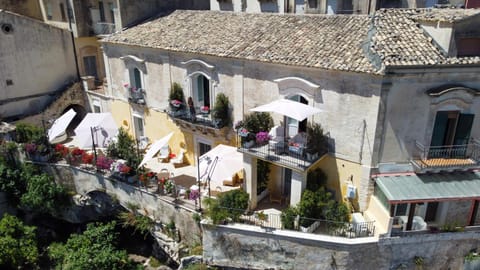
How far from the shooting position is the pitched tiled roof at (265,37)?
17641 mm

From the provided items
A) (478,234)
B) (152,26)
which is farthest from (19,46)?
(478,234)

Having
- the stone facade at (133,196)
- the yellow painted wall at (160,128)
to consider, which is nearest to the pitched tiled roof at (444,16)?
the yellow painted wall at (160,128)

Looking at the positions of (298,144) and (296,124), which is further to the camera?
(296,124)

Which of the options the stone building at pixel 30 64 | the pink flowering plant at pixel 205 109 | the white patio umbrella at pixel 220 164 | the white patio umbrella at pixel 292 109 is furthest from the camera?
the stone building at pixel 30 64

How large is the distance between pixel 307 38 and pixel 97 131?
14762 millimetres

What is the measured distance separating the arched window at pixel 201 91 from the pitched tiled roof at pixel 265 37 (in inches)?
80.9

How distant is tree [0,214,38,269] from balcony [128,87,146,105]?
10645mm

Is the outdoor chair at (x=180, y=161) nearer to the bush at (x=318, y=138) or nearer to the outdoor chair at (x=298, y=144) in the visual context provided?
the outdoor chair at (x=298, y=144)

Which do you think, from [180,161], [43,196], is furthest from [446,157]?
[43,196]

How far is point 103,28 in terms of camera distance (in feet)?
103

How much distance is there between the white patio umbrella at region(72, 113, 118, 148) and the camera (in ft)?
81.0

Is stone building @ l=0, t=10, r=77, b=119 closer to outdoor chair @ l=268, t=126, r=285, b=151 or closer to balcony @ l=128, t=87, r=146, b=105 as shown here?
balcony @ l=128, t=87, r=146, b=105

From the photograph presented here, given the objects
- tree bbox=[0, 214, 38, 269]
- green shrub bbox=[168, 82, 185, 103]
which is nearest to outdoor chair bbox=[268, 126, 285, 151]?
green shrub bbox=[168, 82, 185, 103]

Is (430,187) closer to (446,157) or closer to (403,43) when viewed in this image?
(446,157)
